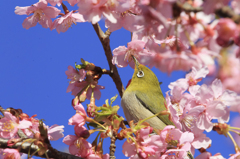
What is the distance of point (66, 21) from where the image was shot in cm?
341

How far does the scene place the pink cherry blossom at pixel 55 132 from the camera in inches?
106

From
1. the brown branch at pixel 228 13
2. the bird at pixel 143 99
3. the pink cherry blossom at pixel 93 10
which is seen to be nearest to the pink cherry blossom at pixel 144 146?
the pink cherry blossom at pixel 93 10

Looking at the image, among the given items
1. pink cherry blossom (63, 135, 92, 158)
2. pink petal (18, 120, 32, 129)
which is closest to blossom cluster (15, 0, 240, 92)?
pink cherry blossom (63, 135, 92, 158)

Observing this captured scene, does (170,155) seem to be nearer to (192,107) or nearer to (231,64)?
(192,107)

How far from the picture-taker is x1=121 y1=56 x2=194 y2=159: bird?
13.4 feet

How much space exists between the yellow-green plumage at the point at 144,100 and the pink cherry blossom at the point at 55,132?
1587 millimetres

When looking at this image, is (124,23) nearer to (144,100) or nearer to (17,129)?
(17,129)

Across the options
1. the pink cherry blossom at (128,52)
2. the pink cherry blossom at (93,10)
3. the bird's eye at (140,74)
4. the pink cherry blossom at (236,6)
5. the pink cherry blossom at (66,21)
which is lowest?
the pink cherry blossom at (236,6)

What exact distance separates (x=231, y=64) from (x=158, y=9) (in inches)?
18.6

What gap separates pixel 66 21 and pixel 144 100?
1.77 meters

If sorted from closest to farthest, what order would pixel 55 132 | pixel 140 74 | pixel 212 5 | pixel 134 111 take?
pixel 212 5, pixel 55 132, pixel 134 111, pixel 140 74

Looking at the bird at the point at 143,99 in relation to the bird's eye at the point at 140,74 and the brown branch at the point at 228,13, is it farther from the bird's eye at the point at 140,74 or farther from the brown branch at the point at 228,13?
the brown branch at the point at 228,13

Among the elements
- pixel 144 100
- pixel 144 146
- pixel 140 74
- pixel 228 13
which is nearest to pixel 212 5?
pixel 228 13

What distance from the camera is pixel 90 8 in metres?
2.22
